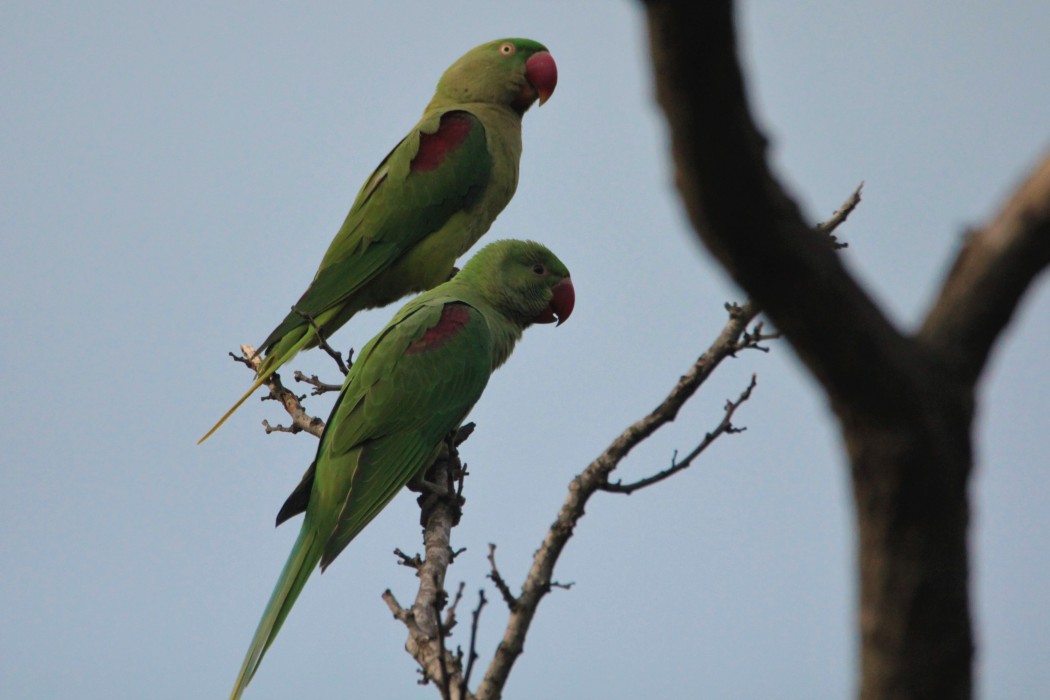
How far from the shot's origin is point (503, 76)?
267 inches

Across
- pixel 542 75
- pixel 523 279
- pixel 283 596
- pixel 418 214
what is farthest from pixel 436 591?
pixel 542 75

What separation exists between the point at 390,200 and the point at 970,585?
16.2 ft

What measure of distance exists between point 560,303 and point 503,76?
183 cm

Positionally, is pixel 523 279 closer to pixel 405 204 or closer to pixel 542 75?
pixel 405 204

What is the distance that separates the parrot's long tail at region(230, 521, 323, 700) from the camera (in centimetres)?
399

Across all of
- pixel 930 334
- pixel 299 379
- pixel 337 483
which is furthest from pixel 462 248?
pixel 930 334

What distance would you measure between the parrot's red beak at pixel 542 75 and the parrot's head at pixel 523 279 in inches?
56.2

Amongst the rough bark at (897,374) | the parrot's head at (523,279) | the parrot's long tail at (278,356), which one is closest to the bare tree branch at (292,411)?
the parrot's long tail at (278,356)

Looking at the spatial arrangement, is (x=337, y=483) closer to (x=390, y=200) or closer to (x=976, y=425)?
(x=390, y=200)

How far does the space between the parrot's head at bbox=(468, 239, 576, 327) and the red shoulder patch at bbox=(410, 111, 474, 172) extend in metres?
0.70

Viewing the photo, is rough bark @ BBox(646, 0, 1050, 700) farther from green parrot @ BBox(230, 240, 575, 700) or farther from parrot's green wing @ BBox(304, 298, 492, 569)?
parrot's green wing @ BBox(304, 298, 492, 569)

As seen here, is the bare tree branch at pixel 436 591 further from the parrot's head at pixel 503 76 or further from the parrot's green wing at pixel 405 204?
the parrot's head at pixel 503 76

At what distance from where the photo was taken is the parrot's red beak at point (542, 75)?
678cm

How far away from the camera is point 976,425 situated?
1649mm
